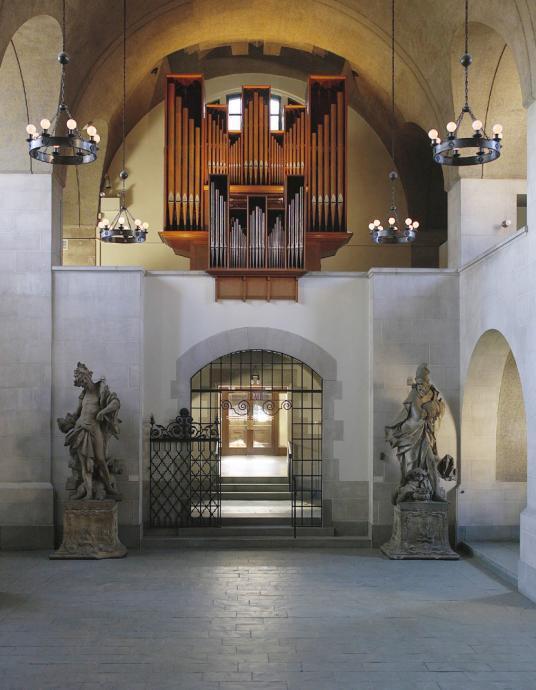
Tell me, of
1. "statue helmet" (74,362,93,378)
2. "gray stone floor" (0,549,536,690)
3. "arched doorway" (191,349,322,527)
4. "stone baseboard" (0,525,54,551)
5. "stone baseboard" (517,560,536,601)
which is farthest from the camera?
"arched doorway" (191,349,322,527)

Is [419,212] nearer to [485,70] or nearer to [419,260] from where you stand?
[419,260]

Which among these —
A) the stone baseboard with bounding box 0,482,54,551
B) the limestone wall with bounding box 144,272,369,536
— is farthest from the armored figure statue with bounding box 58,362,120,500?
the limestone wall with bounding box 144,272,369,536

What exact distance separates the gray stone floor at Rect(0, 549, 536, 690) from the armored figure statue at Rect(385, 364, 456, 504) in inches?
40.9

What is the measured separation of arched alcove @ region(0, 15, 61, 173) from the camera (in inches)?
434

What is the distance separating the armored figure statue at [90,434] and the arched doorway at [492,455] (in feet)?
16.9

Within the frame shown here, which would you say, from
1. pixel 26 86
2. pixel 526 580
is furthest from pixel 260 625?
pixel 26 86

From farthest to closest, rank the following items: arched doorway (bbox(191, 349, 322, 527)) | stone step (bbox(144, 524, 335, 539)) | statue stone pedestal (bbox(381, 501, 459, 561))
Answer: arched doorway (bbox(191, 349, 322, 527)), stone step (bbox(144, 524, 335, 539)), statue stone pedestal (bbox(381, 501, 459, 561))

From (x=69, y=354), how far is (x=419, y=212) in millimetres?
8755

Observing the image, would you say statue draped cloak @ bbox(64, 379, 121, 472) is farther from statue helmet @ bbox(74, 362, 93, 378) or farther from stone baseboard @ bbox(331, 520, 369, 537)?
stone baseboard @ bbox(331, 520, 369, 537)

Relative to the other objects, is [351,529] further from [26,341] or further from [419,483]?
[26,341]

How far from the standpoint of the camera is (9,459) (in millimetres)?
11609

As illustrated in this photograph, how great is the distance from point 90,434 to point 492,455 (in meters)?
5.89

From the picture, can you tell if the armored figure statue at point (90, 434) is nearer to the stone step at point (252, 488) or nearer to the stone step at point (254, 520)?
the stone step at point (254, 520)

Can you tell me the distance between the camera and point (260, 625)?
7773 mm
